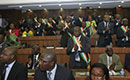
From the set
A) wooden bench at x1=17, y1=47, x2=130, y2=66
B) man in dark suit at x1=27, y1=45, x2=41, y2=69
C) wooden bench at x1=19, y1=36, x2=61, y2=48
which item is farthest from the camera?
wooden bench at x1=19, y1=36, x2=61, y2=48

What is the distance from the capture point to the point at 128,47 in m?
5.88

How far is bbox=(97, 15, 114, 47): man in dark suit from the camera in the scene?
19.2 feet

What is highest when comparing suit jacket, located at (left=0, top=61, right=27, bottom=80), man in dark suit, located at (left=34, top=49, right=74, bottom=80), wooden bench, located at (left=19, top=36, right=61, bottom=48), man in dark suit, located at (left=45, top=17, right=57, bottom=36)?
man in dark suit, located at (left=34, top=49, right=74, bottom=80)

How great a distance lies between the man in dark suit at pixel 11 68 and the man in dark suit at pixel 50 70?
0.32 metres

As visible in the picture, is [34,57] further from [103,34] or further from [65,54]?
[103,34]

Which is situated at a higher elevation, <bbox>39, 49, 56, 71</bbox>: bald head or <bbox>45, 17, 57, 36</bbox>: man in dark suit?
<bbox>39, 49, 56, 71</bbox>: bald head

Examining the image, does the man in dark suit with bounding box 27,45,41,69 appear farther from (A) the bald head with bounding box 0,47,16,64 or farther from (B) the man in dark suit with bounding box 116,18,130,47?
(B) the man in dark suit with bounding box 116,18,130,47

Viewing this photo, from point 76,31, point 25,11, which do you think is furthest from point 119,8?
point 76,31

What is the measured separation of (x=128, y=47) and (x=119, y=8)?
9.84m

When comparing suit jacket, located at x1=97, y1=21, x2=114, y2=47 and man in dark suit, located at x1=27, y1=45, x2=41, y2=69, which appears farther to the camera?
suit jacket, located at x1=97, y1=21, x2=114, y2=47

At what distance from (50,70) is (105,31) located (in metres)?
3.87

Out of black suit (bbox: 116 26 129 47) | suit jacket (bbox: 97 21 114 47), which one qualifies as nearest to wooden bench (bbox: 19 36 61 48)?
suit jacket (bbox: 97 21 114 47)

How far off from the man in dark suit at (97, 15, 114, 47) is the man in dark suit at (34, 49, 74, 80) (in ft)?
12.1

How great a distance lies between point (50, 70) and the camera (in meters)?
2.41
